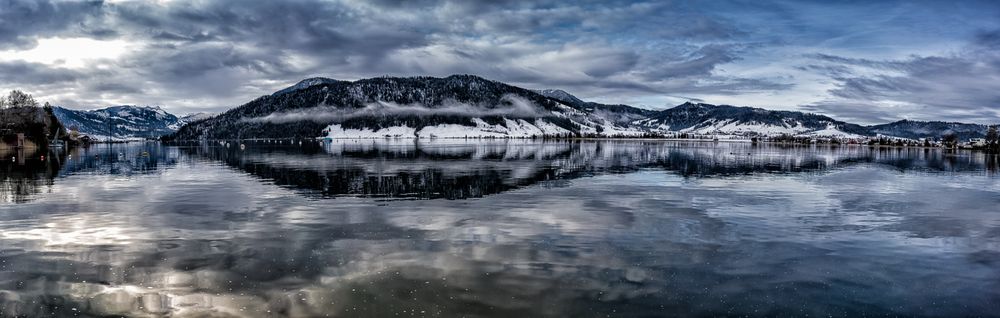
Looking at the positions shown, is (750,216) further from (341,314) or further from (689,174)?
(689,174)

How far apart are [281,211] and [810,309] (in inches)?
1142

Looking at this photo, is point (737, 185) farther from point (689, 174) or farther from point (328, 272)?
point (328, 272)

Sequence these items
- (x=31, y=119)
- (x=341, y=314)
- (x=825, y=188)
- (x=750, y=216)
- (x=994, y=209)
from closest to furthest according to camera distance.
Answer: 1. (x=341, y=314)
2. (x=750, y=216)
3. (x=994, y=209)
4. (x=825, y=188)
5. (x=31, y=119)

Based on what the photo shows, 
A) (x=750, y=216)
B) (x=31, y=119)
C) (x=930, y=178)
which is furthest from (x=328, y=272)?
(x=31, y=119)

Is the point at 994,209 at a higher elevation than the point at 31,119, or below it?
below

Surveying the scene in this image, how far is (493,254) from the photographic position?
957 inches

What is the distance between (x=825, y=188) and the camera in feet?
182

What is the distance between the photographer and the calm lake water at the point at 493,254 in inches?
700

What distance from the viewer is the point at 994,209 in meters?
41.2

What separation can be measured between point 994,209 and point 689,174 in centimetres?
3243

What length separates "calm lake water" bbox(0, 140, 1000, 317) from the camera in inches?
700

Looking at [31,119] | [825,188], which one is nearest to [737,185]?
[825,188]

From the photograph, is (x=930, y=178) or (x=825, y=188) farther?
(x=930, y=178)

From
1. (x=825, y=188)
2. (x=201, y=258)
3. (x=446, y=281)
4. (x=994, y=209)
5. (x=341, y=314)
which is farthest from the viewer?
(x=825, y=188)
